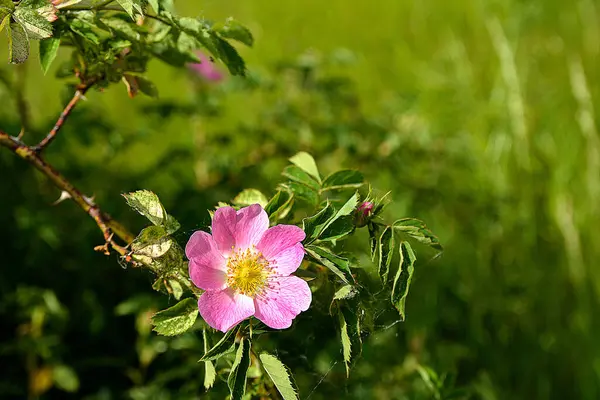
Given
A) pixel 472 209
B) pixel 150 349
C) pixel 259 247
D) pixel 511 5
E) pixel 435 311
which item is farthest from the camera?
pixel 511 5

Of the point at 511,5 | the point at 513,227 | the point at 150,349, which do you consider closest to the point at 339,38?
the point at 511,5

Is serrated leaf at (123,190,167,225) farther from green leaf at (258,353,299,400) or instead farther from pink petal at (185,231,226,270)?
green leaf at (258,353,299,400)

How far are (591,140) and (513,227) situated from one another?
0.32 m

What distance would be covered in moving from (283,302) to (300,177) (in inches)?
7.9

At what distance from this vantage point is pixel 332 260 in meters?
0.74

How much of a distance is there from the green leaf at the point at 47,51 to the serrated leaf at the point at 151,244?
258mm

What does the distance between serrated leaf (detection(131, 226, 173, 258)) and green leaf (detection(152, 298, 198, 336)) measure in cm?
6

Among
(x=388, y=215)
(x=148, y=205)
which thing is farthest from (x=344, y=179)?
(x=388, y=215)

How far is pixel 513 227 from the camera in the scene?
210 cm

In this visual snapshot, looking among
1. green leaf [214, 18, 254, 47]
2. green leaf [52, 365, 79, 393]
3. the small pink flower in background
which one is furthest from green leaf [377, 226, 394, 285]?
the small pink flower in background

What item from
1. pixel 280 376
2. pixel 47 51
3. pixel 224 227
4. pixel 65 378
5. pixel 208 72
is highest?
pixel 47 51

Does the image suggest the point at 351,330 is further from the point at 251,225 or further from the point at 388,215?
the point at 388,215

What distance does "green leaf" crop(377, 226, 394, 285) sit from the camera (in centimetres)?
76

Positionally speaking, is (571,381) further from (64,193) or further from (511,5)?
(64,193)
